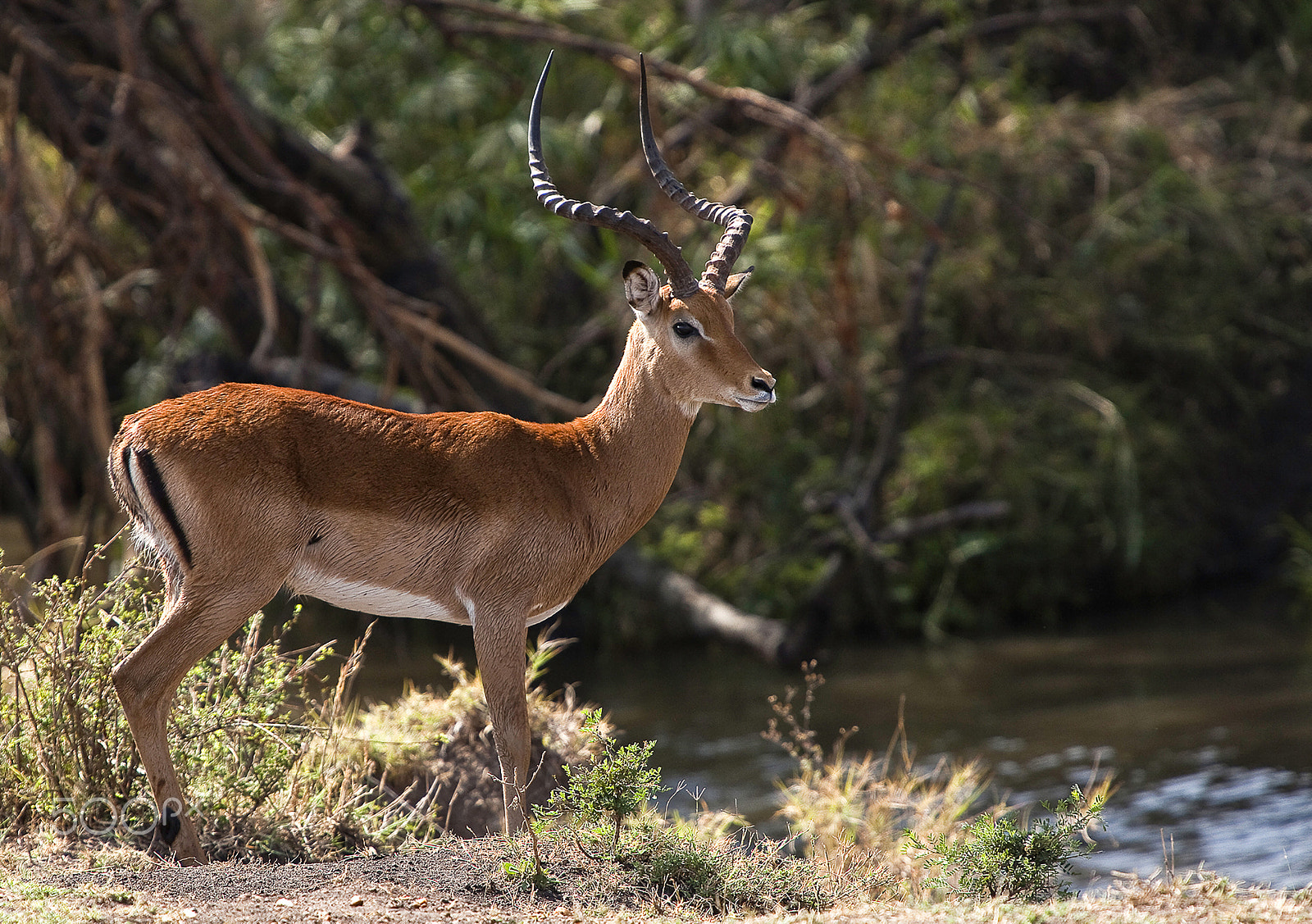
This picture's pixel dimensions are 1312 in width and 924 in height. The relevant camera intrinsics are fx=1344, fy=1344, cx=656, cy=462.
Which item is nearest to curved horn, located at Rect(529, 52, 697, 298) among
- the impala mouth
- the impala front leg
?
the impala mouth

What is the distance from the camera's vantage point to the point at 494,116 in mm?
14906

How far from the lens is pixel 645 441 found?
16.9 ft

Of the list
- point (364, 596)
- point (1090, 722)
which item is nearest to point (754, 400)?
point (364, 596)

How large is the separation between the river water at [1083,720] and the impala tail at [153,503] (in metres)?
3.91

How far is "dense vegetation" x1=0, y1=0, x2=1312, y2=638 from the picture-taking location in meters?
13.1

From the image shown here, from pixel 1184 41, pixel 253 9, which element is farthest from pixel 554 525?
pixel 1184 41

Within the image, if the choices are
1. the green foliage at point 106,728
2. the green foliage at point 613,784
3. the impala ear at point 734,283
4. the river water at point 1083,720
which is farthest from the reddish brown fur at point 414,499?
the river water at point 1083,720

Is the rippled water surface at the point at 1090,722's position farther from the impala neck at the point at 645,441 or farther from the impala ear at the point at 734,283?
the impala ear at the point at 734,283

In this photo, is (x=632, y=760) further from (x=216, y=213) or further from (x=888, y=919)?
(x=216, y=213)

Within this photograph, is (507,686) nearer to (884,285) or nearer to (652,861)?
(652,861)

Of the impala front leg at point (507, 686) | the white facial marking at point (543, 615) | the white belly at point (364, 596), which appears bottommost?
the impala front leg at point (507, 686)

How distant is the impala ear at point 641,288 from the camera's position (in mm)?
4895

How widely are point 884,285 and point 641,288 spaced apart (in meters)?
9.72

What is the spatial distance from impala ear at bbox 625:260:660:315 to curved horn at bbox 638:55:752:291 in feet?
1.09
